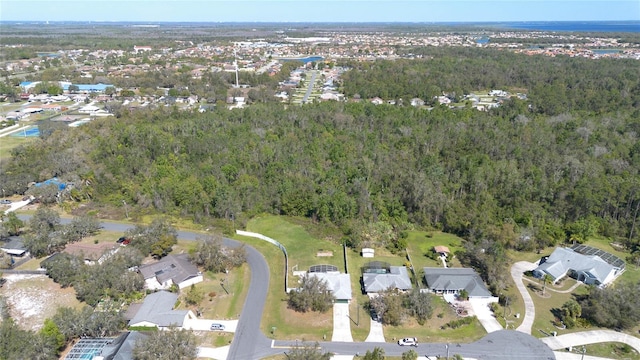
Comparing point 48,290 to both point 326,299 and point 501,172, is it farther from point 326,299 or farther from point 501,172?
Answer: point 501,172

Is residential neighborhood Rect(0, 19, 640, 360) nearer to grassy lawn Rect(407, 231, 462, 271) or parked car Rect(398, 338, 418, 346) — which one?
parked car Rect(398, 338, 418, 346)

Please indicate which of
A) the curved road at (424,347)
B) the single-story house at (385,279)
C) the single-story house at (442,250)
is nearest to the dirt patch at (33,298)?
the curved road at (424,347)

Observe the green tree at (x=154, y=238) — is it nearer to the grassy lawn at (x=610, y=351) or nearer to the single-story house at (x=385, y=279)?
the single-story house at (x=385, y=279)

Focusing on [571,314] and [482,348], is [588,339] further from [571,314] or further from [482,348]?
[482,348]

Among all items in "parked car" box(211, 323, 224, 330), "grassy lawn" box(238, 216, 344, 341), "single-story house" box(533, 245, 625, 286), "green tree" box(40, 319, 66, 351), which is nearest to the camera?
"green tree" box(40, 319, 66, 351)

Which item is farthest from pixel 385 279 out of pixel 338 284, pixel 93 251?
pixel 93 251

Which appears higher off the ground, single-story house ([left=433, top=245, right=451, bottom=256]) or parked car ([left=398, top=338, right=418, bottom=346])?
single-story house ([left=433, top=245, right=451, bottom=256])

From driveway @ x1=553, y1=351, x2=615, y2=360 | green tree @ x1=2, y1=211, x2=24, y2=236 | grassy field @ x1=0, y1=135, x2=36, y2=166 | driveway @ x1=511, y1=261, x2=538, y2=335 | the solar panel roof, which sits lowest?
driveway @ x1=553, y1=351, x2=615, y2=360

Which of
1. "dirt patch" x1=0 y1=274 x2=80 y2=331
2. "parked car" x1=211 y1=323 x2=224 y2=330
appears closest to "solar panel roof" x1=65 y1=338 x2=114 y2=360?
"dirt patch" x1=0 y1=274 x2=80 y2=331
